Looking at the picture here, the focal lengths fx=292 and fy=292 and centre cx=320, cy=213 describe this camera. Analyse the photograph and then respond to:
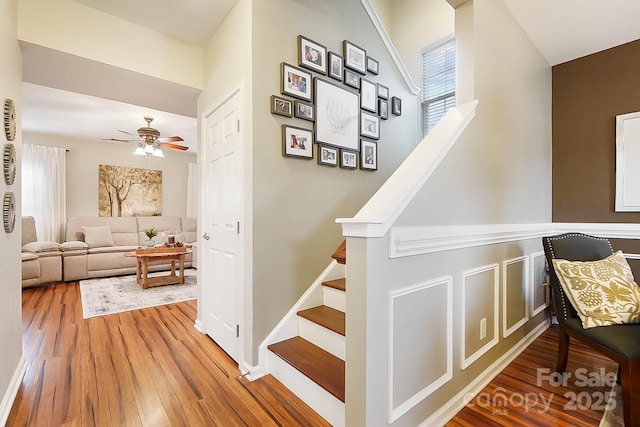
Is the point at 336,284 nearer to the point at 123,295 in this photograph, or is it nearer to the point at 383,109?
the point at 383,109

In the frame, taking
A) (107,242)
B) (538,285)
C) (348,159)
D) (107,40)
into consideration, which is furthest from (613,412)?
(107,242)

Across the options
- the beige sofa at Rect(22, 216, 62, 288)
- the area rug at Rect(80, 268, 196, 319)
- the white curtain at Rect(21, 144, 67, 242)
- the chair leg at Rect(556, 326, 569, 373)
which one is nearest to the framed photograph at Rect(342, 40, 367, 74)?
the chair leg at Rect(556, 326, 569, 373)

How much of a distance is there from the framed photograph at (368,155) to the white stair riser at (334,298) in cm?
113

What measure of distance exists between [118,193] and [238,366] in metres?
5.88

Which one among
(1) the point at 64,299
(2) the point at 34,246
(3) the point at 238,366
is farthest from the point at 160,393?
(2) the point at 34,246

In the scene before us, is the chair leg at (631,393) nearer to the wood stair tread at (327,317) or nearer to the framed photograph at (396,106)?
the wood stair tread at (327,317)

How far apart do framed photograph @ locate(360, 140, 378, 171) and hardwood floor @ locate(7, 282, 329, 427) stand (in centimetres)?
188

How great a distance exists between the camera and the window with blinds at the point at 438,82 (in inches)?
129

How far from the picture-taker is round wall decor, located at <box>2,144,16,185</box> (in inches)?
64.5

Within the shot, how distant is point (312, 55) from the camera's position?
226cm

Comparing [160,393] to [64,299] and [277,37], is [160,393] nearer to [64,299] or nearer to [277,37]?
[277,37]

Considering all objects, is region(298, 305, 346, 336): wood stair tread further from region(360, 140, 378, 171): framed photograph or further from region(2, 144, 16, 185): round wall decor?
region(2, 144, 16, 185): round wall decor

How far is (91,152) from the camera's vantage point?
6070 millimetres

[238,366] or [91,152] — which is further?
[91,152]
